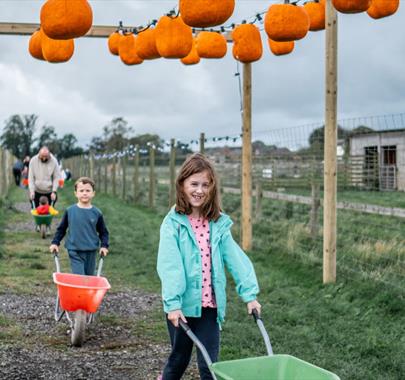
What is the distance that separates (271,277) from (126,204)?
581 inches

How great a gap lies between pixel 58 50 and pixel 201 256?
459 centimetres

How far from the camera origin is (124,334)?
613cm

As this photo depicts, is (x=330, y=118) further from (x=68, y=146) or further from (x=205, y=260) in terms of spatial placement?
(x=68, y=146)

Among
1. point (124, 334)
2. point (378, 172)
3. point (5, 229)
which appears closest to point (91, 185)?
point (124, 334)

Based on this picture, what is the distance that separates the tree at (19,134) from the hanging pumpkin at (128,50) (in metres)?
80.1

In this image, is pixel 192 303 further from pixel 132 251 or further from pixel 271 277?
pixel 132 251

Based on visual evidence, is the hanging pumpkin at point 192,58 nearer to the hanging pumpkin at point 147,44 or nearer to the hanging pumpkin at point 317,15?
the hanging pumpkin at point 147,44

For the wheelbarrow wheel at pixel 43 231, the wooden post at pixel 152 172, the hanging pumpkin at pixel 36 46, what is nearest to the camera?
the hanging pumpkin at pixel 36 46

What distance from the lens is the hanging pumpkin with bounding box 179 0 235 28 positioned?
18.8 feet

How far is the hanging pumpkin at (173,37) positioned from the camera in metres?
7.26

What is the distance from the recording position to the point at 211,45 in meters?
8.66

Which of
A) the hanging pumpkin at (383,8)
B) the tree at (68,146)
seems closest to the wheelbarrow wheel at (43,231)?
the hanging pumpkin at (383,8)

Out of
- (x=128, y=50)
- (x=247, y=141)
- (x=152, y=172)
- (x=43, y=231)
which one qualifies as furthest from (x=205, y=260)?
(x=152, y=172)

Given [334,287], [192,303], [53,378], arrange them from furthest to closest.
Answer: [334,287], [53,378], [192,303]
